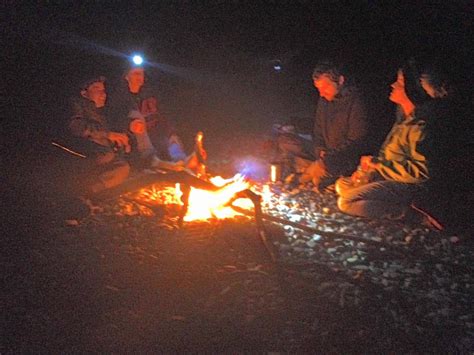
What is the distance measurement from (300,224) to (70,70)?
21.0 ft

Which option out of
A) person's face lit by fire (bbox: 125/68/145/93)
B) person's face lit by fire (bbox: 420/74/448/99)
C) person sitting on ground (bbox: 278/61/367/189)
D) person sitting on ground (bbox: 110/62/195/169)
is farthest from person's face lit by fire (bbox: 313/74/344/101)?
person's face lit by fire (bbox: 125/68/145/93)

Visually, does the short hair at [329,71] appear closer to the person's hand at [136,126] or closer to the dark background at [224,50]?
the dark background at [224,50]

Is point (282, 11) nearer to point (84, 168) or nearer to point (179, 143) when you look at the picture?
point (179, 143)

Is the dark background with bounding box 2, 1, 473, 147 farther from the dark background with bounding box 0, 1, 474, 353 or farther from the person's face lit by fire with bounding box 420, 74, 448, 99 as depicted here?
the person's face lit by fire with bounding box 420, 74, 448, 99

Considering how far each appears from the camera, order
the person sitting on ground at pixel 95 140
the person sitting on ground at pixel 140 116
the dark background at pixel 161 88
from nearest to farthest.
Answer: the dark background at pixel 161 88, the person sitting on ground at pixel 95 140, the person sitting on ground at pixel 140 116

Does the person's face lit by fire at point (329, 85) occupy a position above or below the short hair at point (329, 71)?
below

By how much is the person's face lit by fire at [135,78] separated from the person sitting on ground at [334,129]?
3457 millimetres

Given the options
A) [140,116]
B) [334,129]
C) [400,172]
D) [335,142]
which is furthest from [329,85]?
[140,116]

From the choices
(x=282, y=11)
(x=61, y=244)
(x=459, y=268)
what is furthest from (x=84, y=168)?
(x=282, y=11)

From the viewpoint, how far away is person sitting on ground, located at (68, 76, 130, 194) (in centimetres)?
741

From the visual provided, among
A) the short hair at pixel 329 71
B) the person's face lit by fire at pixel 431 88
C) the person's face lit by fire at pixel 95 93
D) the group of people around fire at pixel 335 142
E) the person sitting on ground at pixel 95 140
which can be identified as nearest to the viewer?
the person's face lit by fire at pixel 431 88

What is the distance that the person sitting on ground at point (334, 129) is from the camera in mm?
7938

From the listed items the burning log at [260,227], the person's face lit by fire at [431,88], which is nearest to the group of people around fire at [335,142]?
the person's face lit by fire at [431,88]

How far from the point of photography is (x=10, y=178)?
7594 millimetres
